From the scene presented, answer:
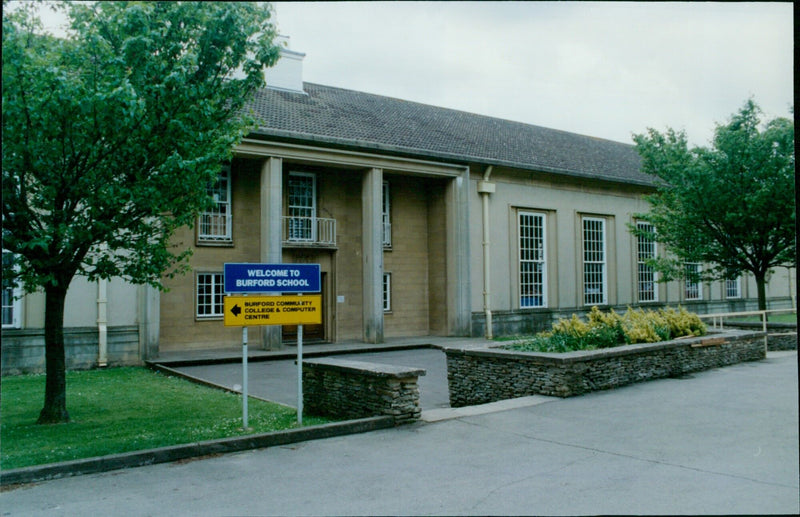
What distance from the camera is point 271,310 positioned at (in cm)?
963

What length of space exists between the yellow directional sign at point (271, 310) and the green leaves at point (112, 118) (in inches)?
69.6

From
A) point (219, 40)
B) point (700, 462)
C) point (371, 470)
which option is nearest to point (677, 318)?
point (700, 462)

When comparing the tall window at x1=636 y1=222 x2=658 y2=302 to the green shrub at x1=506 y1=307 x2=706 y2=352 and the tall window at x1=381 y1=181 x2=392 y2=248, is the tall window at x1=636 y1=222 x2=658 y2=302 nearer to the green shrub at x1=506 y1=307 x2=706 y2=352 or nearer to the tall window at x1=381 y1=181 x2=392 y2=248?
the tall window at x1=381 y1=181 x2=392 y2=248

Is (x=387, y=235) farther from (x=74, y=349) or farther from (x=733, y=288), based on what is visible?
(x=733, y=288)

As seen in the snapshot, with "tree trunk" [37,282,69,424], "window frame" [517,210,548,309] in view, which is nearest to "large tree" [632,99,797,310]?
"window frame" [517,210,548,309]

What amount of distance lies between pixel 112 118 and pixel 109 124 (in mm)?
112

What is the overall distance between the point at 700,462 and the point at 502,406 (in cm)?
392

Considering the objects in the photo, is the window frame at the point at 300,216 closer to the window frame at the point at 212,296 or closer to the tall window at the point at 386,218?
the window frame at the point at 212,296

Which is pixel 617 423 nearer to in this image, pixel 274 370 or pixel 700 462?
pixel 700 462

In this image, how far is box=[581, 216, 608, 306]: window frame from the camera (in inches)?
1151

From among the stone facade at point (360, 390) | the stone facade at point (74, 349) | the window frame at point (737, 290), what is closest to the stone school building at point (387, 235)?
the stone facade at point (74, 349)

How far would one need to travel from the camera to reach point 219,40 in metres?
9.70

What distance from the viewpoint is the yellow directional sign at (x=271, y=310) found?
9.32 metres

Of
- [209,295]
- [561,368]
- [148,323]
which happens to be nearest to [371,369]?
[561,368]
